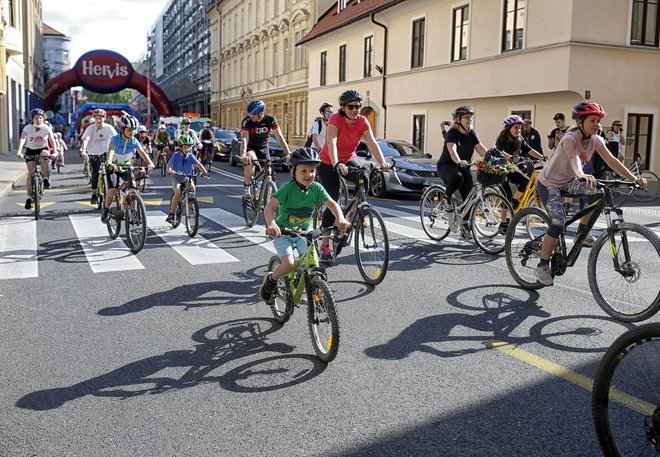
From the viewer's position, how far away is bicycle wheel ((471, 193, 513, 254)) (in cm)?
898

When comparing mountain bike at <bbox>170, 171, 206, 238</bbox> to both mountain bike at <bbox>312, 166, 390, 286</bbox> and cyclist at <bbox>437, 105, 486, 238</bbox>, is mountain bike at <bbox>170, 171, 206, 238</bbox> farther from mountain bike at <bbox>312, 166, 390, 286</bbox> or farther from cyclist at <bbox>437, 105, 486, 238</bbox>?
cyclist at <bbox>437, 105, 486, 238</bbox>

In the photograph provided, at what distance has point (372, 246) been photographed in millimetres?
7156

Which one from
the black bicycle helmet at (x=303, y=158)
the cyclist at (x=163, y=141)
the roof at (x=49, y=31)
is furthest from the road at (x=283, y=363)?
the roof at (x=49, y=31)

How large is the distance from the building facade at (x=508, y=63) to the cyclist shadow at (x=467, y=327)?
1391 cm

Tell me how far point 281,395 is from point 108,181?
6729mm

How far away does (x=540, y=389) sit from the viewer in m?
4.17

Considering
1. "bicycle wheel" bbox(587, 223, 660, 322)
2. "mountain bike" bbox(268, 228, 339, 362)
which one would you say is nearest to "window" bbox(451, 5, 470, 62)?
"bicycle wheel" bbox(587, 223, 660, 322)

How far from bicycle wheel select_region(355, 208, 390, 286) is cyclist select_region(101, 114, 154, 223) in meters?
3.88

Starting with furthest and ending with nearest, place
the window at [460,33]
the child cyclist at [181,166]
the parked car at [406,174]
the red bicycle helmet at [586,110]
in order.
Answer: the window at [460,33], the parked car at [406,174], the child cyclist at [181,166], the red bicycle helmet at [586,110]

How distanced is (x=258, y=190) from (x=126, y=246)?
2.66 m

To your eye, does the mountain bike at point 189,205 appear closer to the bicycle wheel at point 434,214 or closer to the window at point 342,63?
the bicycle wheel at point 434,214

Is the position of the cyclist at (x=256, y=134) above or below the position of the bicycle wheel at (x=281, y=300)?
above

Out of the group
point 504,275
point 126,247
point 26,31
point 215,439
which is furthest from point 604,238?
point 26,31

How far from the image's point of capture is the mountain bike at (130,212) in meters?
8.95
